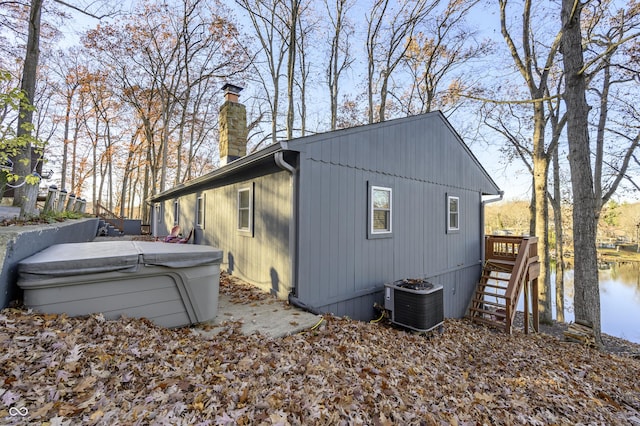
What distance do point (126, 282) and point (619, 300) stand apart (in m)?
29.3

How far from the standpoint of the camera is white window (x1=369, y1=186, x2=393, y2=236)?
5.80 meters

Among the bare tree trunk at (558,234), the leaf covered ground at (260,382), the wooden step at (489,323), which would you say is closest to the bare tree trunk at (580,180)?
the wooden step at (489,323)

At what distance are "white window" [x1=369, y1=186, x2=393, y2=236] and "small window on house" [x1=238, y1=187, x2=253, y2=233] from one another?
2528mm

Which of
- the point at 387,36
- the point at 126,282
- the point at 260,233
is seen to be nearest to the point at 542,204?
the point at 260,233

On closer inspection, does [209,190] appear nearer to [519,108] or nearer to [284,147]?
[284,147]

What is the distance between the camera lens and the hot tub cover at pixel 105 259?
8.75ft

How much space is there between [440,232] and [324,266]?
435 cm

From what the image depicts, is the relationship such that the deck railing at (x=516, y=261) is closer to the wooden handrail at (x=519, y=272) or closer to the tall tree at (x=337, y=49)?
the wooden handrail at (x=519, y=272)

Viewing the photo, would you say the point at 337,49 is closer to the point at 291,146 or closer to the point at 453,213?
the point at 453,213

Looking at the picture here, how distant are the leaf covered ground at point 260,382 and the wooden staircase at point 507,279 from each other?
306cm

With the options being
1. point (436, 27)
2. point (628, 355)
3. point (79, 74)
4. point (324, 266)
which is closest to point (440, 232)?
point (324, 266)

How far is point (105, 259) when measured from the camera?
2.94 metres

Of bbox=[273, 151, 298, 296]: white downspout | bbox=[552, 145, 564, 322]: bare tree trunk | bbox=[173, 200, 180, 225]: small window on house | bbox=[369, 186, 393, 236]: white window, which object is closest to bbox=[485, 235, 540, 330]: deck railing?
bbox=[369, 186, 393, 236]: white window

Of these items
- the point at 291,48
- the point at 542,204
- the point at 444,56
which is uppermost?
the point at 444,56
